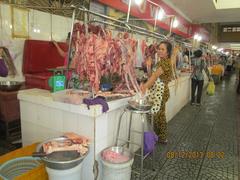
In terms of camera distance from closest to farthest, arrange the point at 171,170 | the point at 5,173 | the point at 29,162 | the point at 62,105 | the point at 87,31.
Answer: the point at 5,173 < the point at 29,162 < the point at 62,105 < the point at 87,31 < the point at 171,170

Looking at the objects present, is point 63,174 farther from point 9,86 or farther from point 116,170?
point 9,86

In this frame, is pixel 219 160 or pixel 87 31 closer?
pixel 87 31

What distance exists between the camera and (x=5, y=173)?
178 cm

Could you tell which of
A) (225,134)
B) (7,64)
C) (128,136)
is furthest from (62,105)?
(225,134)

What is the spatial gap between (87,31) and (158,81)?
1.33m

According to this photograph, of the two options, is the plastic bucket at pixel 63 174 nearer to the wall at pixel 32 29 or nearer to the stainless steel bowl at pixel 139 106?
the stainless steel bowl at pixel 139 106

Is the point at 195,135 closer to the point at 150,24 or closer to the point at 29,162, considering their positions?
the point at 29,162

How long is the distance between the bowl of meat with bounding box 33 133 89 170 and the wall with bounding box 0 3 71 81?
87.3 inches

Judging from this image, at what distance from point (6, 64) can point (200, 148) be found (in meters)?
3.47

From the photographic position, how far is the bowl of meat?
156 cm
